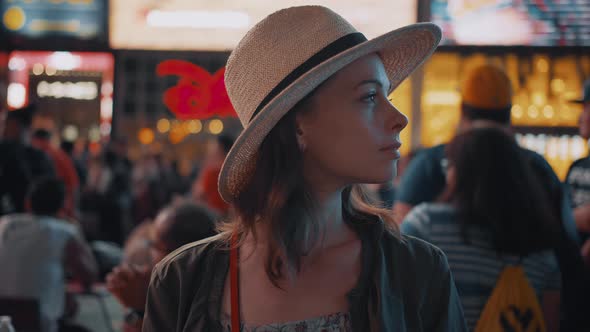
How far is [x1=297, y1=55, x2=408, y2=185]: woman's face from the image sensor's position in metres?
1.54

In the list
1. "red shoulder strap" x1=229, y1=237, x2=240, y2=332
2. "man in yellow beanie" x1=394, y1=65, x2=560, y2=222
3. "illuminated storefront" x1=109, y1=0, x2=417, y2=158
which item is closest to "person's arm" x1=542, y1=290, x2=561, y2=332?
"man in yellow beanie" x1=394, y1=65, x2=560, y2=222

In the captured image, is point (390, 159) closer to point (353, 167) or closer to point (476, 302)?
point (353, 167)

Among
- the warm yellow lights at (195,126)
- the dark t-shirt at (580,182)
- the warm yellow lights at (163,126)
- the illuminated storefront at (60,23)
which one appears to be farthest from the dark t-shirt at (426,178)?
the warm yellow lights at (195,126)

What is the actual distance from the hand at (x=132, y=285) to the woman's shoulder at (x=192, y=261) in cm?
76

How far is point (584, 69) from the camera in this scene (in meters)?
10.2

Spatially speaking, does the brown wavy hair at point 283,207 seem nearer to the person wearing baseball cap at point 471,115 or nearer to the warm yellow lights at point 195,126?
the person wearing baseball cap at point 471,115

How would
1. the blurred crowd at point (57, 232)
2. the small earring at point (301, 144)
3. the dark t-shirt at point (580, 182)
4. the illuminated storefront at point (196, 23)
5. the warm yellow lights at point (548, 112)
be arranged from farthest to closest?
the warm yellow lights at point (548, 112)
the illuminated storefront at point (196, 23)
the dark t-shirt at point (580, 182)
the blurred crowd at point (57, 232)
the small earring at point (301, 144)

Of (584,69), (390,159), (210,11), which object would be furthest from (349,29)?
(584,69)

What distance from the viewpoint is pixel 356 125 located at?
154cm

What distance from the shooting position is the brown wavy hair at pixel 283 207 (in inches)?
62.2

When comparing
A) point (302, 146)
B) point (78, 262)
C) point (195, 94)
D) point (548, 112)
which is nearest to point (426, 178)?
point (302, 146)

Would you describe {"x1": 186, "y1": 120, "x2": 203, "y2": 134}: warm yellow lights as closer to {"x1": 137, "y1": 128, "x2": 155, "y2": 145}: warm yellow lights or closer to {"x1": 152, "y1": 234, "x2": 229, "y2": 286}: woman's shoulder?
→ {"x1": 137, "y1": 128, "x2": 155, "y2": 145}: warm yellow lights

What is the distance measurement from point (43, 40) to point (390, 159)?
8.03m

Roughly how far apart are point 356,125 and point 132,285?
1.09 m
